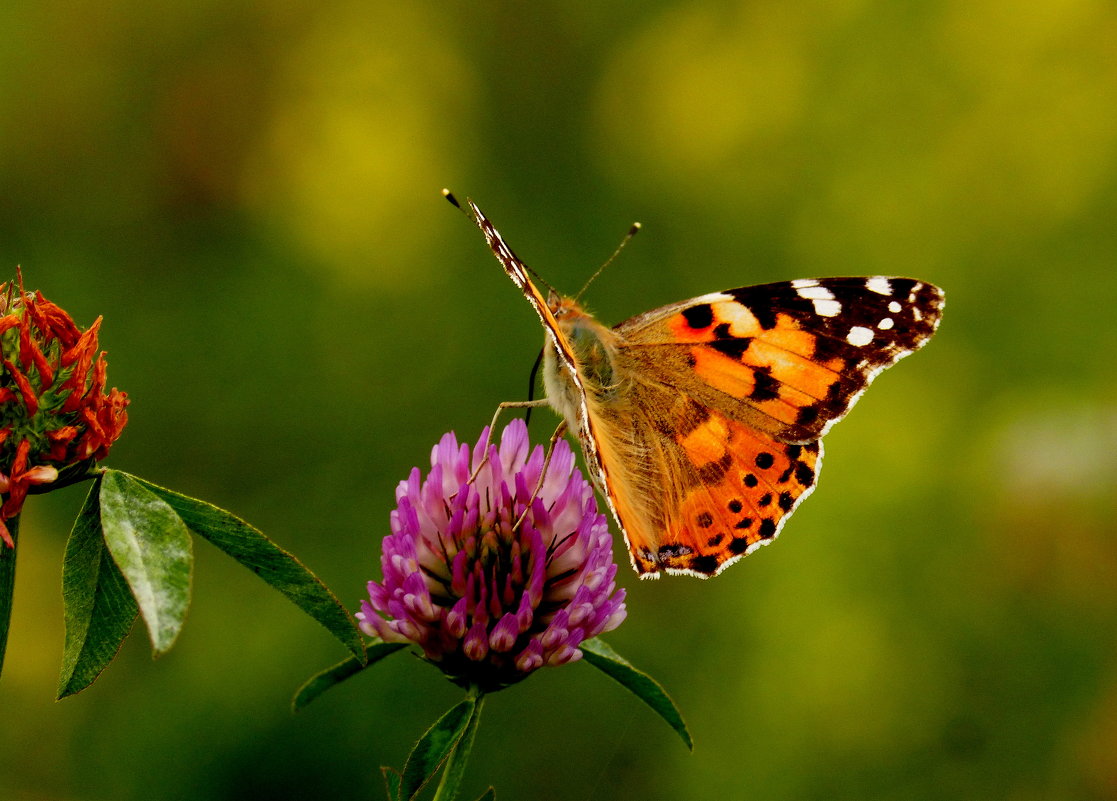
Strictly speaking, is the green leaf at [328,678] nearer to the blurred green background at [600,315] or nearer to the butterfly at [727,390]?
the butterfly at [727,390]

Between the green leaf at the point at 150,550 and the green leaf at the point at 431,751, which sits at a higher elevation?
the green leaf at the point at 150,550

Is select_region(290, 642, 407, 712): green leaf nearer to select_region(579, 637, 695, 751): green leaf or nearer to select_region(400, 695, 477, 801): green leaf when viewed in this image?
select_region(400, 695, 477, 801): green leaf

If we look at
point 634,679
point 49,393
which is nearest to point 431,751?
point 634,679

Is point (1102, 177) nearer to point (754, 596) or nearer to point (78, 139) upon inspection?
point (754, 596)

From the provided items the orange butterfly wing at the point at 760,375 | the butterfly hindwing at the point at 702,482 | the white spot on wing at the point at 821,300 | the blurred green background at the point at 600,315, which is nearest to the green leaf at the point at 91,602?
the butterfly hindwing at the point at 702,482

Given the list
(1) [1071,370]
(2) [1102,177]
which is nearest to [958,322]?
(1) [1071,370]

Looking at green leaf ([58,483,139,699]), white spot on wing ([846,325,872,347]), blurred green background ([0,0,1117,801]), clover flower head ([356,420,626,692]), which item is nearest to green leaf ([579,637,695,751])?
clover flower head ([356,420,626,692])
